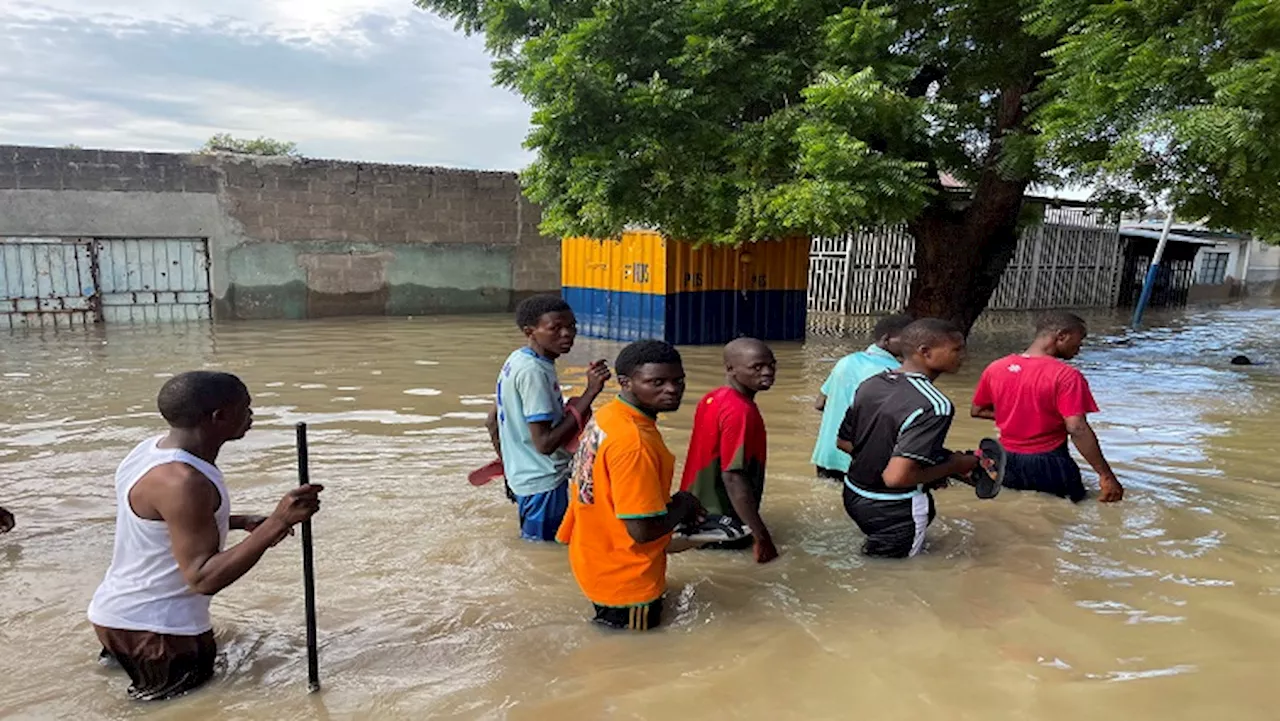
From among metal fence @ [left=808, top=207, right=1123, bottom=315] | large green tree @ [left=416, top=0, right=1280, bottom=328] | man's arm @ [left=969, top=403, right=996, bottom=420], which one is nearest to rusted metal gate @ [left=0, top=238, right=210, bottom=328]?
large green tree @ [left=416, top=0, right=1280, bottom=328]

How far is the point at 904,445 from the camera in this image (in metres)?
3.82

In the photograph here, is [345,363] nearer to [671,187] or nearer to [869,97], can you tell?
[671,187]

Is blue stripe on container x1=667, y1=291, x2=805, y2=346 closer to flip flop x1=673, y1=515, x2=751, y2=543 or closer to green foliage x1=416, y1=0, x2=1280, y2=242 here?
green foliage x1=416, y1=0, x2=1280, y2=242

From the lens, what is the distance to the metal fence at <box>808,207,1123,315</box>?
18.0m

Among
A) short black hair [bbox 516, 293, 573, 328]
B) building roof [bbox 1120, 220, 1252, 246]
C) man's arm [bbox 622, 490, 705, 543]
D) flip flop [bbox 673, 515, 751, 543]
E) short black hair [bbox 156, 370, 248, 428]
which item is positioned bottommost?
flip flop [bbox 673, 515, 751, 543]

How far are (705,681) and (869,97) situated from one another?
22.4 ft

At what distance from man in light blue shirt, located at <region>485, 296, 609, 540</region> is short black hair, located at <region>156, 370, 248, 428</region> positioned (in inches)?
57.9

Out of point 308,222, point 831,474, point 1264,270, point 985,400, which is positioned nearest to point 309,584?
point 831,474

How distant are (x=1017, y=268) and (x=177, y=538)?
2118 cm

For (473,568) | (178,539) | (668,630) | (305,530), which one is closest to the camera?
(178,539)

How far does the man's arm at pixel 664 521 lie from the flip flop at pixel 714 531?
1.79 ft

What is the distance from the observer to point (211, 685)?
9.96 feet

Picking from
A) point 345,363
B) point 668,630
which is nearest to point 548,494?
point 668,630

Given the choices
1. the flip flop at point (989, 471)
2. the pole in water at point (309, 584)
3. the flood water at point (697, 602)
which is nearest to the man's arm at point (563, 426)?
the flood water at point (697, 602)
